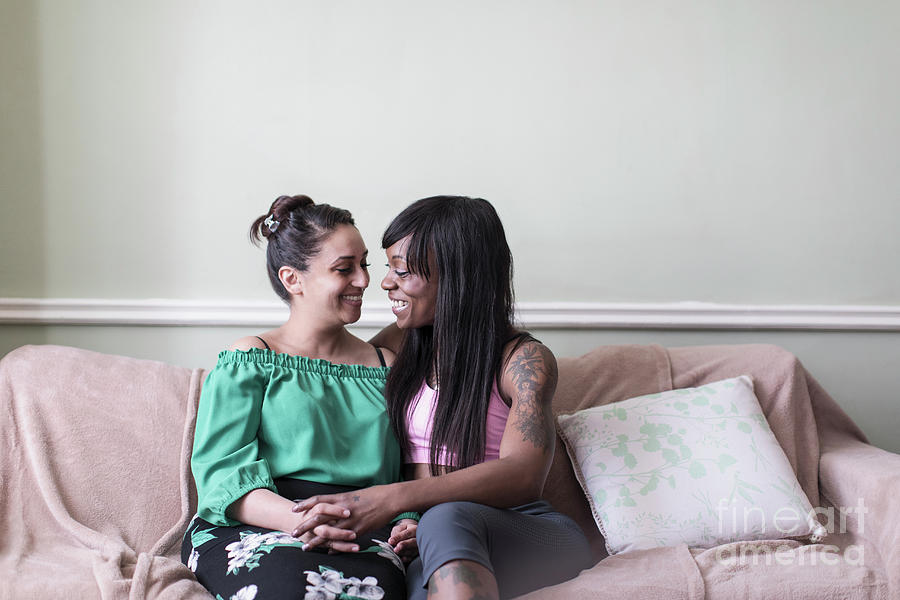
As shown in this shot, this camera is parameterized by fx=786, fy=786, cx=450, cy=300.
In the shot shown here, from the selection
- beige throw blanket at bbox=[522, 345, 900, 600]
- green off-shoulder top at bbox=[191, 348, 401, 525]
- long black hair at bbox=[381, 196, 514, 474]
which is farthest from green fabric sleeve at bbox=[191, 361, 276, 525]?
beige throw blanket at bbox=[522, 345, 900, 600]

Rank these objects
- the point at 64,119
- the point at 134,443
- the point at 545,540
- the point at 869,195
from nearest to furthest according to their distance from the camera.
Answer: the point at 545,540 < the point at 134,443 < the point at 64,119 < the point at 869,195

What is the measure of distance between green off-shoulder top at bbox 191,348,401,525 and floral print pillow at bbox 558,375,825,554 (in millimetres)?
497

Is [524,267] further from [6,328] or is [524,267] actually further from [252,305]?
[6,328]

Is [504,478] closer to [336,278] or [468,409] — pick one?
[468,409]

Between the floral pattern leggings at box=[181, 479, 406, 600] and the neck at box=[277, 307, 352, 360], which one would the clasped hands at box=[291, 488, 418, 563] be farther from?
the neck at box=[277, 307, 352, 360]

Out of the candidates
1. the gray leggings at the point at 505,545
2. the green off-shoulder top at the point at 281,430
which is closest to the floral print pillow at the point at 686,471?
the gray leggings at the point at 505,545

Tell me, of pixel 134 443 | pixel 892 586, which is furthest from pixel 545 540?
pixel 134 443

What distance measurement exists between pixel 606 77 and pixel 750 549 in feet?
4.37

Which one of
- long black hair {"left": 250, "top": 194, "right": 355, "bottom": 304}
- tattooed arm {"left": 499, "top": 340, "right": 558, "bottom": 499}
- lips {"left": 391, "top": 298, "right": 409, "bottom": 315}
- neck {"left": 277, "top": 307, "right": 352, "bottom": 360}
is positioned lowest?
tattooed arm {"left": 499, "top": 340, "right": 558, "bottom": 499}

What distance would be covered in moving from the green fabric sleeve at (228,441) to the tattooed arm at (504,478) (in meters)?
0.18

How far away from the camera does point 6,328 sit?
7.20 feet

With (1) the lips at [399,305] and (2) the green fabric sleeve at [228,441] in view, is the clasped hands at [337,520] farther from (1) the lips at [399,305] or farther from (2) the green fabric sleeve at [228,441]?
(1) the lips at [399,305]

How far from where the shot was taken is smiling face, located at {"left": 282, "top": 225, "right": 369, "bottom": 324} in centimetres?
169

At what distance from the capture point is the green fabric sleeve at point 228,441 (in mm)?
1460
